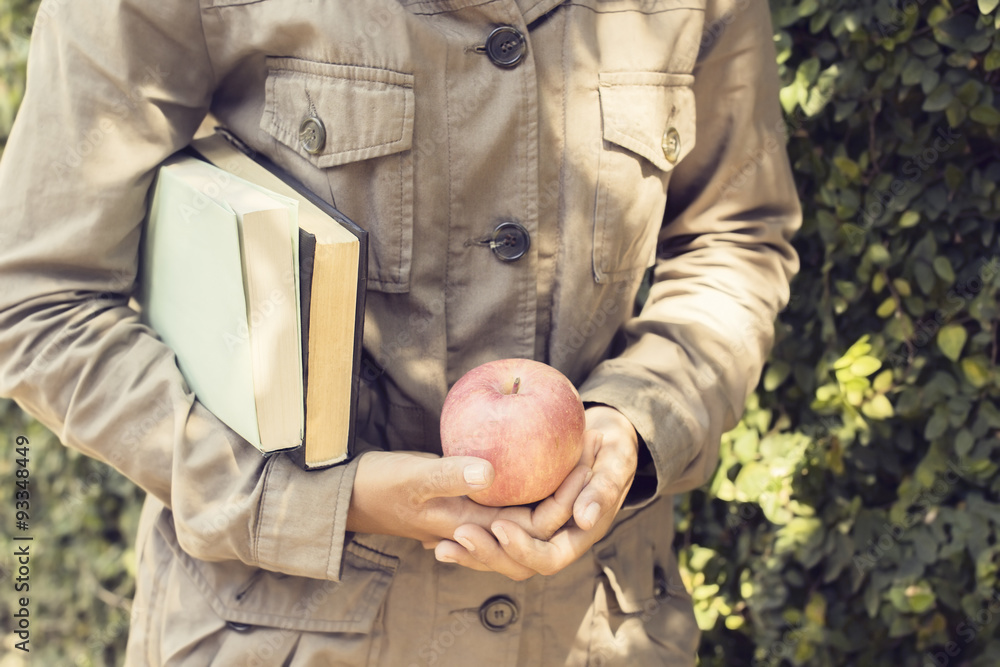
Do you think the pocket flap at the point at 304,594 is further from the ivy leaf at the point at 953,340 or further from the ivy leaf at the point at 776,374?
the ivy leaf at the point at 953,340

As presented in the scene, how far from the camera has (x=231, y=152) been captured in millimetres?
1230

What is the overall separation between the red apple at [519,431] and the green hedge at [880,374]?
1009 millimetres

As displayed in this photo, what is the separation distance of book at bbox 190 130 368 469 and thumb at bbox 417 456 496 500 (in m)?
0.16

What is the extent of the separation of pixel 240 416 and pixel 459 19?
62 cm

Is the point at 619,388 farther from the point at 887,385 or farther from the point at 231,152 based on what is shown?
the point at 887,385

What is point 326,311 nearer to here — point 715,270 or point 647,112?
point 647,112

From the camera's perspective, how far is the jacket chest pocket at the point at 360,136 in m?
1.15

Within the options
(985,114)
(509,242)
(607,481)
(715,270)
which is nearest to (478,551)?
(607,481)

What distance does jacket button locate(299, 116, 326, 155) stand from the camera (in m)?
1.16

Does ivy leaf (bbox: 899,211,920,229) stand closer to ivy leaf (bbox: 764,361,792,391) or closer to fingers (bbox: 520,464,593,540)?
ivy leaf (bbox: 764,361,792,391)

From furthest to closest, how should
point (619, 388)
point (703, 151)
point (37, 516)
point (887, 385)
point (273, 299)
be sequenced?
1. point (37, 516)
2. point (887, 385)
3. point (703, 151)
4. point (619, 388)
5. point (273, 299)

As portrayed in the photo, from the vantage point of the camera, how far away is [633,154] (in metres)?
1.30

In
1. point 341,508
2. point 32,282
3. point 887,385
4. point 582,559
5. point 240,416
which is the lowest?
point 887,385

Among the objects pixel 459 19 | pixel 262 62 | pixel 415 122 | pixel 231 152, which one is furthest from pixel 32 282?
pixel 459 19
